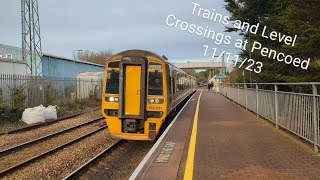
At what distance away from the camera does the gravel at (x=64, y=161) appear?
350 inches

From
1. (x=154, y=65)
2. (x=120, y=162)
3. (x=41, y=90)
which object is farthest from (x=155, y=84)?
(x=41, y=90)

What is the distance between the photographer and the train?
460 inches

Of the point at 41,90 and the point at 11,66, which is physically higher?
the point at 11,66

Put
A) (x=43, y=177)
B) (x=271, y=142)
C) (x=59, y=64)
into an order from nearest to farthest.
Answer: (x=43, y=177)
(x=271, y=142)
(x=59, y=64)

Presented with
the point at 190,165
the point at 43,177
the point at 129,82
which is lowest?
the point at 43,177

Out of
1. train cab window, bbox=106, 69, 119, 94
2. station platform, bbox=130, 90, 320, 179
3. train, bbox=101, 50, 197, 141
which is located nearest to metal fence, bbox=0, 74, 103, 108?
train cab window, bbox=106, 69, 119, 94

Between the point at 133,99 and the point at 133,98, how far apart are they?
3 cm

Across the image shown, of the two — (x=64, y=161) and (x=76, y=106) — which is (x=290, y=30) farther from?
(x=76, y=106)

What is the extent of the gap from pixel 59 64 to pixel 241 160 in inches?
1252

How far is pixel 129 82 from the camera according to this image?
465 inches

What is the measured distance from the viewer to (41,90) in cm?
2406

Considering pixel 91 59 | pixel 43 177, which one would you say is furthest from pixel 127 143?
pixel 91 59

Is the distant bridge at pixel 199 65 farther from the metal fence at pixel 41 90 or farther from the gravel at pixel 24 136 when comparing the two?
the gravel at pixel 24 136

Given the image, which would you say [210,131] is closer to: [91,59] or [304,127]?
[304,127]
